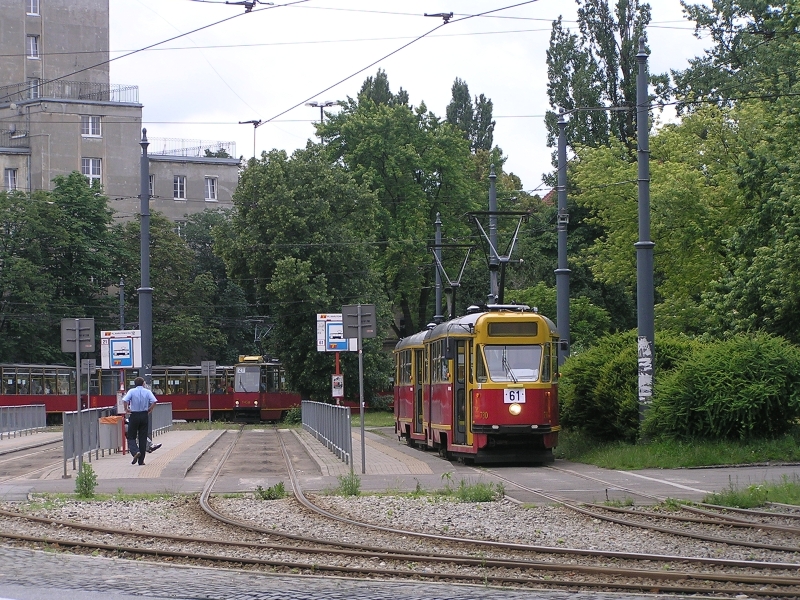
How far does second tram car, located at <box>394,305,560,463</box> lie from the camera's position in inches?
854

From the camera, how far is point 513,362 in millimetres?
22109

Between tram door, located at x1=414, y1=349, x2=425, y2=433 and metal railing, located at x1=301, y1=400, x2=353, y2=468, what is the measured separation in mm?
2035

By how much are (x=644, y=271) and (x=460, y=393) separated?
13.6 feet

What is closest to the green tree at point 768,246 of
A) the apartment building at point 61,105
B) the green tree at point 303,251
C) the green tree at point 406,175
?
the green tree at point 303,251

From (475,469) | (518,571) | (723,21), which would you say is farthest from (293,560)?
(723,21)

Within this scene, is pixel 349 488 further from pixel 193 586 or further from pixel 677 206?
pixel 677 206

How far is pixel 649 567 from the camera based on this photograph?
9.94 meters

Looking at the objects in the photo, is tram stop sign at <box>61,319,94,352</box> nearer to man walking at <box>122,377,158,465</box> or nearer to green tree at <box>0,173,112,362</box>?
man walking at <box>122,377,158,465</box>

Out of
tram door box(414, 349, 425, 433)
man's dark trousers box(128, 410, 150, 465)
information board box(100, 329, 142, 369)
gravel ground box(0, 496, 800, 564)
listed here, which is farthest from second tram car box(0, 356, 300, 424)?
gravel ground box(0, 496, 800, 564)

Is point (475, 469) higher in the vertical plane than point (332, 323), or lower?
lower

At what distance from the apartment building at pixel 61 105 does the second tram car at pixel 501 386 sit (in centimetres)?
5187

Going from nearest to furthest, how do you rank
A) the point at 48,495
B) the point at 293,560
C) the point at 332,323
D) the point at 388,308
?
1. the point at 293,560
2. the point at 48,495
3. the point at 332,323
4. the point at 388,308

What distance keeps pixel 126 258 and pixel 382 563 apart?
62.2 m

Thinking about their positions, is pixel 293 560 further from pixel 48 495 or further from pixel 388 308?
pixel 388 308
